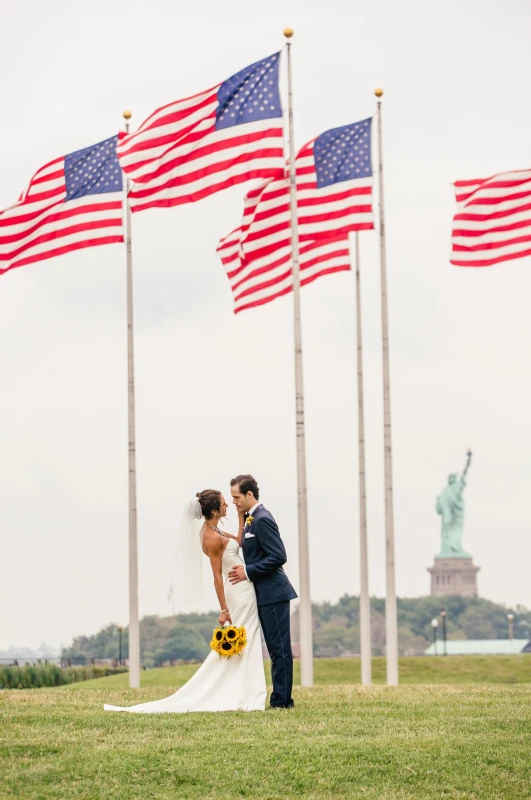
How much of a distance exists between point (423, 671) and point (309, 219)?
24.1m

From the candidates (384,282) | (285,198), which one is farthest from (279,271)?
(384,282)

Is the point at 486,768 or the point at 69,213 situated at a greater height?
the point at 69,213

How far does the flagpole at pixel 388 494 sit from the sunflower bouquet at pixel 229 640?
10.00 metres

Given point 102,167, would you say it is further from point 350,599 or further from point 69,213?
point 350,599

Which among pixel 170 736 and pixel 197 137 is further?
pixel 197 137

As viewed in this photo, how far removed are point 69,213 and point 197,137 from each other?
282 cm

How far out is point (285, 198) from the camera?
2264 centimetres

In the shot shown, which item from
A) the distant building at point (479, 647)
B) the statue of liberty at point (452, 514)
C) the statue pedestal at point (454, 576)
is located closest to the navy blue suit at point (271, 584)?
the distant building at point (479, 647)

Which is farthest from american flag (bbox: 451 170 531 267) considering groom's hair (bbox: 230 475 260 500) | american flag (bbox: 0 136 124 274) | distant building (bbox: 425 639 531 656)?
distant building (bbox: 425 639 531 656)

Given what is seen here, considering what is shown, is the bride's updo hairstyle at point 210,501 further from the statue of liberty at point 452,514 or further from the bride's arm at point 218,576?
the statue of liberty at point 452,514

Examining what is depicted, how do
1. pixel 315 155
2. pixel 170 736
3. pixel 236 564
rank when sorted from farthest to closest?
pixel 315 155
pixel 236 564
pixel 170 736

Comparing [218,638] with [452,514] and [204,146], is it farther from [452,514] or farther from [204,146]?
[452,514]

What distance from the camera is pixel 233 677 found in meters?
13.0

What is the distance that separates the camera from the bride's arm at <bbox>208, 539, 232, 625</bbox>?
12922 mm
